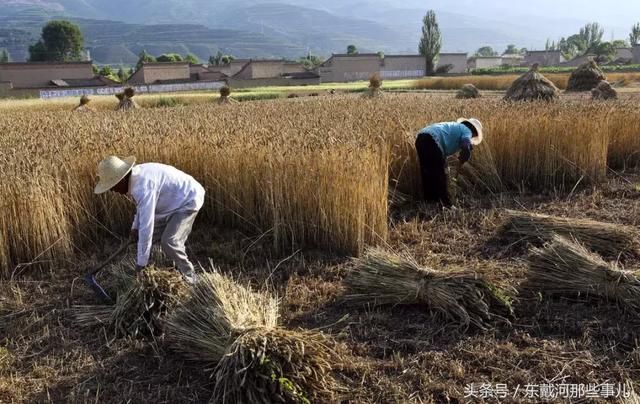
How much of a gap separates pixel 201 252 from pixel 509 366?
298 cm

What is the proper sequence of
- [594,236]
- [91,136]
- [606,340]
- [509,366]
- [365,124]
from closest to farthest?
1. [509,366]
2. [606,340]
3. [594,236]
4. [91,136]
5. [365,124]

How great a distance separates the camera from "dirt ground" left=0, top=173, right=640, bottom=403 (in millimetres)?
3293

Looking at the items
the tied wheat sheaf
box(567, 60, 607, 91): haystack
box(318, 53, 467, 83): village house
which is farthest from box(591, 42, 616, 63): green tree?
the tied wheat sheaf

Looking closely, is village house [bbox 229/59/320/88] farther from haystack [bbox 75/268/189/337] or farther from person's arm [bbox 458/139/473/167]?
haystack [bbox 75/268/189/337]

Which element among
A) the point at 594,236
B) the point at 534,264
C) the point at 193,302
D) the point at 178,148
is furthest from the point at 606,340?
the point at 178,148

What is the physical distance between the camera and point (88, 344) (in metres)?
3.84

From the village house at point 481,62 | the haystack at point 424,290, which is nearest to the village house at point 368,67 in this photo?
the village house at point 481,62

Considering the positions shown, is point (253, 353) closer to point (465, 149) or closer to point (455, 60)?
point (465, 149)

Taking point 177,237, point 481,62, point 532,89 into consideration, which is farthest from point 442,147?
point 481,62

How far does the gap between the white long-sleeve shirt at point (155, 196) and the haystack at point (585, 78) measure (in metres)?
25.6

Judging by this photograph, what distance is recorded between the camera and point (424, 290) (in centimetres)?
396

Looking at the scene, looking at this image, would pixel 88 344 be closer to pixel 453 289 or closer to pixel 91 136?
pixel 453 289

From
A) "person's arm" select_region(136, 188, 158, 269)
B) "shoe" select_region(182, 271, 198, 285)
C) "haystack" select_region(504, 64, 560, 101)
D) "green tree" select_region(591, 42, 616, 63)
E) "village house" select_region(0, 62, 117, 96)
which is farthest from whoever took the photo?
"green tree" select_region(591, 42, 616, 63)

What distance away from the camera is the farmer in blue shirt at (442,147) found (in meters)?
6.32
